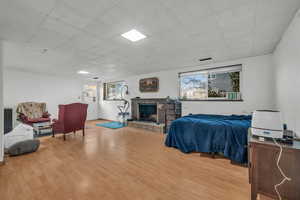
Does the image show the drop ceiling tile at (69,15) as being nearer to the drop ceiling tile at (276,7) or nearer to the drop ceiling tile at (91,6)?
the drop ceiling tile at (91,6)

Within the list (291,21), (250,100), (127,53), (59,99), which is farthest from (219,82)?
(59,99)

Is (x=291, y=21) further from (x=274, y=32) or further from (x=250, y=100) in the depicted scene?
(x=250, y=100)

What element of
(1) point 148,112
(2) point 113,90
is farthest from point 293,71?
(2) point 113,90

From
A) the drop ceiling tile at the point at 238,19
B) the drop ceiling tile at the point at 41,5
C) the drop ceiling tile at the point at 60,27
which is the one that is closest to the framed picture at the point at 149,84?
the drop ceiling tile at the point at 238,19

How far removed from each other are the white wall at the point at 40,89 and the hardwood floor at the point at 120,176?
12.1 ft

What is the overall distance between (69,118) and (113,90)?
389 cm

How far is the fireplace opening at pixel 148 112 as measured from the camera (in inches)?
224

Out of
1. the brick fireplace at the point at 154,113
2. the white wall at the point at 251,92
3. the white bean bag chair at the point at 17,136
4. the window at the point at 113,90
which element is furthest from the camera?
the window at the point at 113,90

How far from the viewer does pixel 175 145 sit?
10.9 ft

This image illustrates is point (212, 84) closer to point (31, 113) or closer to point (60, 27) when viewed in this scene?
point (60, 27)

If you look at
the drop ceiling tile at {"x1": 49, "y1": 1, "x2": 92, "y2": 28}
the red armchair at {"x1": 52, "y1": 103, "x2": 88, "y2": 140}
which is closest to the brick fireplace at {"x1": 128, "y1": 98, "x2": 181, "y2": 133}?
the red armchair at {"x1": 52, "y1": 103, "x2": 88, "y2": 140}

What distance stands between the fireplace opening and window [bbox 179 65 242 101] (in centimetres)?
141

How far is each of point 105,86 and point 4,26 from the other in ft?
19.7

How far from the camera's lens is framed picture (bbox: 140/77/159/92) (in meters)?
5.68
